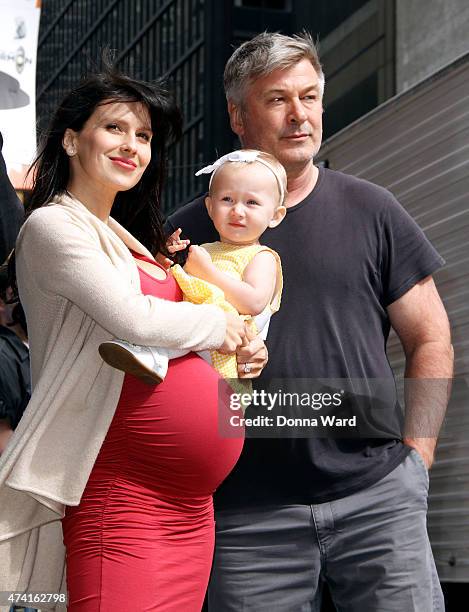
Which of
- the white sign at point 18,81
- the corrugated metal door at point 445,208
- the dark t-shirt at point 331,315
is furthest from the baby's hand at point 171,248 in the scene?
the white sign at point 18,81

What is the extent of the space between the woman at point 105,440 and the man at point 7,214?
40 centimetres

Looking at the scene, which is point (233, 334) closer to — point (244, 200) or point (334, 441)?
point (244, 200)

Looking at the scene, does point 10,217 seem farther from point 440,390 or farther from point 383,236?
point 440,390

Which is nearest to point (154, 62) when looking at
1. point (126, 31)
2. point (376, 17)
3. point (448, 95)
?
point (126, 31)

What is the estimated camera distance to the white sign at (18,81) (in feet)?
17.1

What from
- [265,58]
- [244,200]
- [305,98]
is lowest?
[244,200]

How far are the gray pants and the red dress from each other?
647 millimetres

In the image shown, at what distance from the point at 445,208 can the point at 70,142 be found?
2.33 m

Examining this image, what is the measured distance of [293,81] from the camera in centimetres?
385

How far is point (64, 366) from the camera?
2.79m

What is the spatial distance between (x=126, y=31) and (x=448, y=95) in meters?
46.8

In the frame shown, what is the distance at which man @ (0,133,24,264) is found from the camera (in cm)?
332

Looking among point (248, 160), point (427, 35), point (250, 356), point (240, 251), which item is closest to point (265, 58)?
point (248, 160)

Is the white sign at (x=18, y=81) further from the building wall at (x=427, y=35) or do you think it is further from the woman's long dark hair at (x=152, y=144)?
the building wall at (x=427, y=35)
